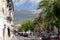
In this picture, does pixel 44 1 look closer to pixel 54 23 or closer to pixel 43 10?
pixel 43 10

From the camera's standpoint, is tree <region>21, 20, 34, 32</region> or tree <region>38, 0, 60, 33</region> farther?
Answer: tree <region>21, 20, 34, 32</region>

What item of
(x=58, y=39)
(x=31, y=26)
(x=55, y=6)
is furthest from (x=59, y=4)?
(x=31, y=26)

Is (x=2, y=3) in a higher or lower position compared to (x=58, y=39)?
higher

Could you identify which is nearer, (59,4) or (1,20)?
(1,20)

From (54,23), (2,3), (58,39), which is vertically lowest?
→ (58,39)

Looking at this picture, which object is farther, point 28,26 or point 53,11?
point 28,26

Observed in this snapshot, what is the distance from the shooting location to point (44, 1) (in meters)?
43.0

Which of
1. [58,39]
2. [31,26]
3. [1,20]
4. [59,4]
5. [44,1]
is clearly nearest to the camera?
[1,20]

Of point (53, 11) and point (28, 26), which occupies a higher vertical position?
point (53, 11)

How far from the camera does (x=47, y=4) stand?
42.4 metres

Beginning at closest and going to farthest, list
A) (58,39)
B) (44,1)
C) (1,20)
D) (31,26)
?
(1,20) < (58,39) < (44,1) < (31,26)

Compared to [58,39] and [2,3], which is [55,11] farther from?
[2,3]

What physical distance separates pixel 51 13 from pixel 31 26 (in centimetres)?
6795

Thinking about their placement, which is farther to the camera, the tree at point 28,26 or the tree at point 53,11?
the tree at point 28,26
